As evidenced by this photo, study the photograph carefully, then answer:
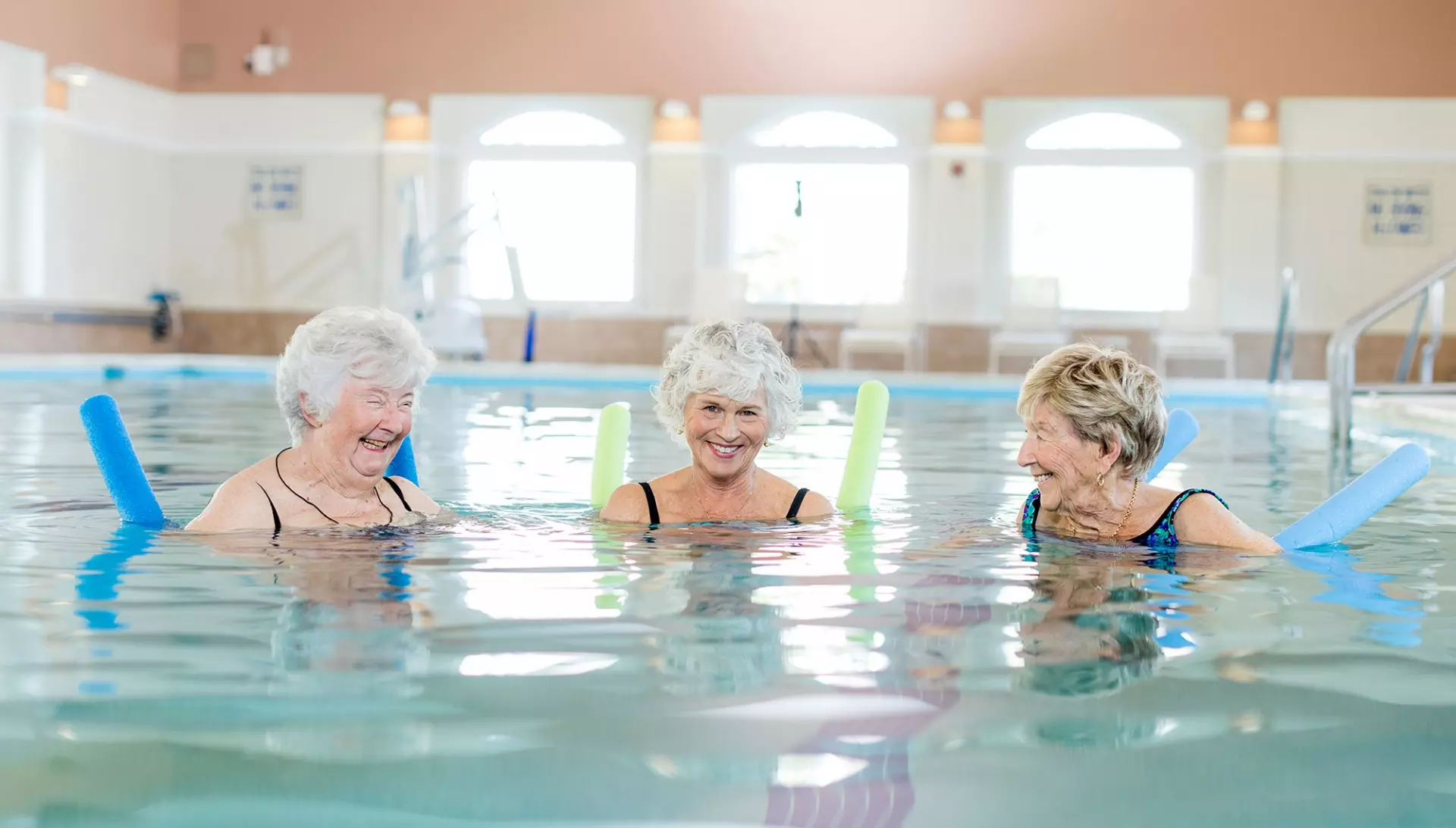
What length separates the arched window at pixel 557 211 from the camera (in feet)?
51.3

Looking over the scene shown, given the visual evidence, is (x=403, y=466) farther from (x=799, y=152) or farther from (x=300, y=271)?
(x=300, y=271)

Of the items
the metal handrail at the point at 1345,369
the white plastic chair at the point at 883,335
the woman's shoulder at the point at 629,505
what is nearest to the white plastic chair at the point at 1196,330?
the white plastic chair at the point at 883,335

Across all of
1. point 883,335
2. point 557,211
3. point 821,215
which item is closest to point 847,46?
point 821,215

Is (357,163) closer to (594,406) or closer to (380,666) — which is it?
(594,406)

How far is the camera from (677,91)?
15.3 metres

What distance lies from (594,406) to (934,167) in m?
6.67

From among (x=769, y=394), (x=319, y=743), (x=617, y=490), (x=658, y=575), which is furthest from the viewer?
(x=617, y=490)

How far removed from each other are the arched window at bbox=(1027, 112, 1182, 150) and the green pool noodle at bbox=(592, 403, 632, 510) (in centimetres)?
1203

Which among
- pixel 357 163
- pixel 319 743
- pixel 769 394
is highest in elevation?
pixel 357 163

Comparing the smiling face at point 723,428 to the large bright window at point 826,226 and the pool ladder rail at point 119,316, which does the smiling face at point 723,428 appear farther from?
the large bright window at point 826,226

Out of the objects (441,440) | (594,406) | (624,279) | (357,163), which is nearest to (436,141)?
(357,163)

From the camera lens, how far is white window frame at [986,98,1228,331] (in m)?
14.8

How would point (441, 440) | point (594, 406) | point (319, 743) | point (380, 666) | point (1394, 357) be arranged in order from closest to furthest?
point (319, 743)
point (380, 666)
point (441, 440)
point (594, 406)
point (1394, 357)

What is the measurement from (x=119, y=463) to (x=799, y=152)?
12665mm
